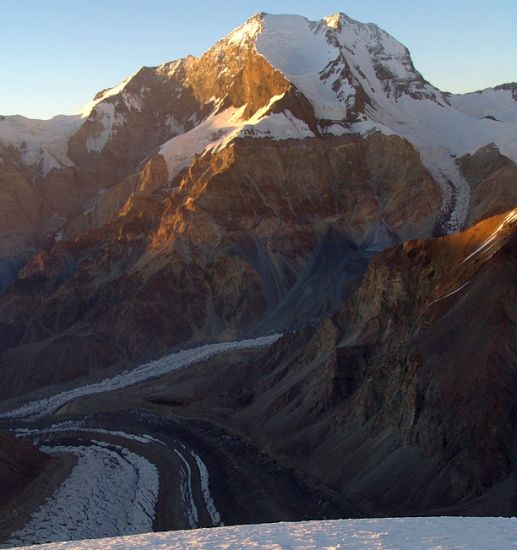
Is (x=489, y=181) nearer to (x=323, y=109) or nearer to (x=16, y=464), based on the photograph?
(x=323, y=109)

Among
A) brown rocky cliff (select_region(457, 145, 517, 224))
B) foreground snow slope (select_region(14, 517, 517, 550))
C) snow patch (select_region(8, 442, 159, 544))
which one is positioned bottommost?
snow patch (select_region(8, 442, 159, 544))

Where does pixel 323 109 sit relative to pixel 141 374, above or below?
above

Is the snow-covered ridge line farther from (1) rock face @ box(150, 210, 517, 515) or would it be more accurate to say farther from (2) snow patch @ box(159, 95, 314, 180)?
(2) snow patch @ box(159, 95, 314, 180)

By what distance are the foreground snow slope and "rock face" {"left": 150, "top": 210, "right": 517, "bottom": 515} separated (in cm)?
1614

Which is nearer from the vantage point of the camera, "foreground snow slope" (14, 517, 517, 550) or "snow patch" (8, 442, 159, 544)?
"foreground snow slope" (14, 517, 517, 550)

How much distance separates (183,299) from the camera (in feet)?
372

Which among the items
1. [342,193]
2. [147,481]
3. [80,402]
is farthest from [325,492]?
[342,193]

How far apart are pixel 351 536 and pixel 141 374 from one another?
80.3 meters

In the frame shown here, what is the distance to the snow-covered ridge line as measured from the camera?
286 feet

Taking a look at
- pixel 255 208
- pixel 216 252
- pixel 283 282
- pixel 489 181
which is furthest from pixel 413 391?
pixel 489 181

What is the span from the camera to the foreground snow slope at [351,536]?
587 inches

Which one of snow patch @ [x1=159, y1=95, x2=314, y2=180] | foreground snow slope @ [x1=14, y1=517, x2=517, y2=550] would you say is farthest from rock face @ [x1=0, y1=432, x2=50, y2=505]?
snow patch @ [x1=159, y1=95, x2=314, y2=180]

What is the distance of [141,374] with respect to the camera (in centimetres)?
9469

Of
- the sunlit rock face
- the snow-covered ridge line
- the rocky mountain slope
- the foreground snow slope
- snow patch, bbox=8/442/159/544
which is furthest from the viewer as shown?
the sunlit rock face
